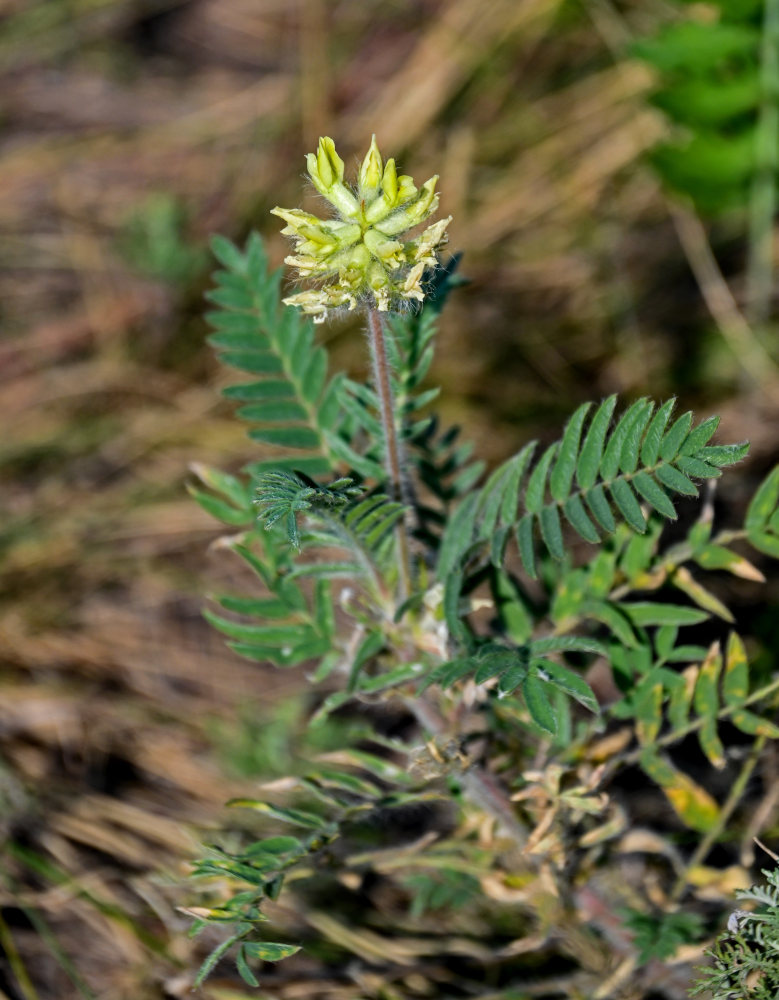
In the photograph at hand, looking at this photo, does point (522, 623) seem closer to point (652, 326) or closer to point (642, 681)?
point (642, 681)

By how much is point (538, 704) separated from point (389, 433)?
1.71 ft

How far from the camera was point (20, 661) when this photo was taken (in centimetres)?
345

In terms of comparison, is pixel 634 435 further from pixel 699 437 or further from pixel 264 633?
pixel 264 633

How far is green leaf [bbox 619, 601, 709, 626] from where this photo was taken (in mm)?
1969

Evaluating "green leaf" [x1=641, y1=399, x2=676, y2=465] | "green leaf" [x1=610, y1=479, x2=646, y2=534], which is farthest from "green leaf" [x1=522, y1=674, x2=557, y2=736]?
"green leaf" [x1=641, y1=399, x2=676, y2=465]

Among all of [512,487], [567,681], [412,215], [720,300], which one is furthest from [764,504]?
[720,300]

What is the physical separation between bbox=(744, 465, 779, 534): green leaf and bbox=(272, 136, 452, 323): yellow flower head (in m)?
0.81

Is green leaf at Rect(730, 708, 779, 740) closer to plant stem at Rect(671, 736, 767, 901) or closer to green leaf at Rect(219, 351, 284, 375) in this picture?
plant stem at Rect(671, 736, 767, 901)

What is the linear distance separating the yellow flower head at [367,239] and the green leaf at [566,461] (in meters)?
0.41

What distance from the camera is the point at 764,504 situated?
1.99 m

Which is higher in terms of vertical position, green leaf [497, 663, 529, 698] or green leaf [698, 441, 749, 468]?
green leaf [698, 441, 749, 468]

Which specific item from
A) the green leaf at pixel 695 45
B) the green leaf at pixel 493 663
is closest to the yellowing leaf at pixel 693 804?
the green leaf at pixel 493 663

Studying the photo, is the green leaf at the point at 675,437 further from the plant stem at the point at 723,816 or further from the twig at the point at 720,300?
the twig at the point at 720,300

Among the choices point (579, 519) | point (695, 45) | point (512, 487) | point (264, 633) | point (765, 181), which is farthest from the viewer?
point (765, 181)
